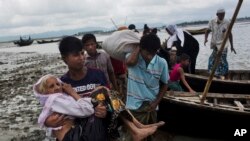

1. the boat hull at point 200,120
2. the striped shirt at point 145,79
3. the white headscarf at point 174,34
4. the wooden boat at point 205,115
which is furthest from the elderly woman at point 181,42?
the striped shirt at point 145,79

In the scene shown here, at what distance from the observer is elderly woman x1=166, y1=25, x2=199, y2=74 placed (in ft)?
26.7

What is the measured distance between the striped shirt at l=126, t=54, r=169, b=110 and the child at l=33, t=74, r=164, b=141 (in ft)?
5.26

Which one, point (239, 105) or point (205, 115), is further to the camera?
point (239, 105)

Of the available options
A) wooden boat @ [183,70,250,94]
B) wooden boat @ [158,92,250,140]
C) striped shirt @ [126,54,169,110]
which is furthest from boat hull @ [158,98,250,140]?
wooden boat @ [183,70,250,94]

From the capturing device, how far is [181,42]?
26.8ft

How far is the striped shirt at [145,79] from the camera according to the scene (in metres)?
4.25

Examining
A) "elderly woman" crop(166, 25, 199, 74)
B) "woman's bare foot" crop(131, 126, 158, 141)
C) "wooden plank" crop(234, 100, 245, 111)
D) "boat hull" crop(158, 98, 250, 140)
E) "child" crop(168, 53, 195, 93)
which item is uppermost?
"woman's bare foot" crop(131, 126, 158, 141)

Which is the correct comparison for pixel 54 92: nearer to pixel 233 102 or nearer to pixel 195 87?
pixel 233 102

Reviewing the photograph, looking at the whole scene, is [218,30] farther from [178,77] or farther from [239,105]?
[239,105]

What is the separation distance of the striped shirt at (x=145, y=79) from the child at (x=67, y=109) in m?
1.60

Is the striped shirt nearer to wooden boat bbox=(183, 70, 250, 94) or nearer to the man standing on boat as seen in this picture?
wooden boat bbox=(183, 70, 250, 94)

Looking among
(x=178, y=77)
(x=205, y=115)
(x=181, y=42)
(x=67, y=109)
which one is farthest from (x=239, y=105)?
(x=67, y=109)

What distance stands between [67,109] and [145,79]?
1771mm

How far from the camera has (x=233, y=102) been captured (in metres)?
6.49
